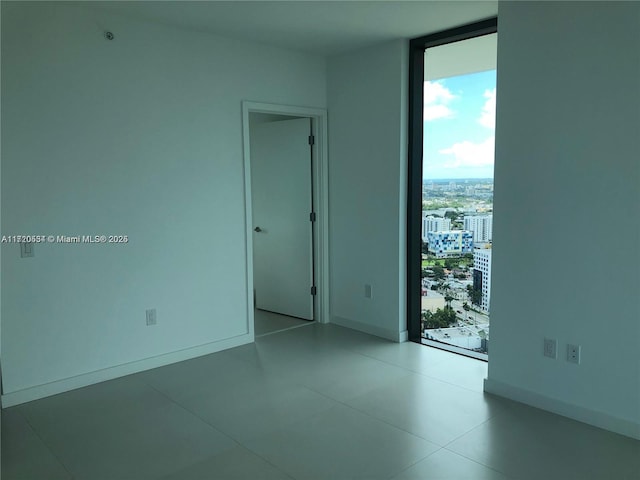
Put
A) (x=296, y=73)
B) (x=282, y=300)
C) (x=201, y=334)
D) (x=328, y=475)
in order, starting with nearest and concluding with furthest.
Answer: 1. (x=328, y=475)
2. (x=201, y=334)
3. (x=296, y=73)
4. (x=282, y=300)

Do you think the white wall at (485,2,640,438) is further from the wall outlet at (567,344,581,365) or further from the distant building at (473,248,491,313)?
the distant building at (473,248,491,313)

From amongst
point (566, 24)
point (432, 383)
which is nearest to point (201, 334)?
point (432, 383)

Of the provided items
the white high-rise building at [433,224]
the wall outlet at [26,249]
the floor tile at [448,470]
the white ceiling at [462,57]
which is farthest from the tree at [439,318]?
A: the wall outlet at [26,249]

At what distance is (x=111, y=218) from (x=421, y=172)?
2.56m

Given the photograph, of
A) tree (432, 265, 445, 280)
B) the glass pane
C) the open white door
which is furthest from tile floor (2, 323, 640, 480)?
the open white door

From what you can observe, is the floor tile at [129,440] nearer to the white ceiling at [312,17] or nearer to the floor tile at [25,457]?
the floor tile at [25,457]

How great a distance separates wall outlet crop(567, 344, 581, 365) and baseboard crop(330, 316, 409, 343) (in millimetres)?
1639

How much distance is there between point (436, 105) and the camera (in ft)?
13.7

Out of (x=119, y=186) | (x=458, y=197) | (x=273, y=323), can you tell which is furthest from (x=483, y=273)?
(x=119, y=186)

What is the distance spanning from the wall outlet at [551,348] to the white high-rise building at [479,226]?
1005mm

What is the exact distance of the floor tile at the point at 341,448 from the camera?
95.0 inches

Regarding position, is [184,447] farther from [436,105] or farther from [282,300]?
[436,105]

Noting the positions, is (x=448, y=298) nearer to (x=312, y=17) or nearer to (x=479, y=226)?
(x=479, y=226)

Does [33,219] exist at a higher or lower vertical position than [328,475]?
higher
